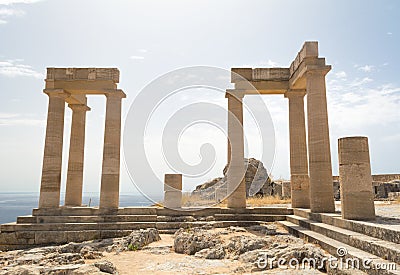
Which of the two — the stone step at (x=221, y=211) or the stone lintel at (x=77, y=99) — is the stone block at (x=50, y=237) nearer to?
the stone step at (x=221, y=211)

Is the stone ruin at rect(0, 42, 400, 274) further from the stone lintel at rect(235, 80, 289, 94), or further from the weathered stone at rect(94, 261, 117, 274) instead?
the weathered stone at rect(94, 261, 117, 274)

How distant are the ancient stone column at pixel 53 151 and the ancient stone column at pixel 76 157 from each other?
161 centimetres

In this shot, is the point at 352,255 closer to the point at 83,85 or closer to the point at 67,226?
the point at 67,226

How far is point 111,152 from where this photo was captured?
1558 centimetres

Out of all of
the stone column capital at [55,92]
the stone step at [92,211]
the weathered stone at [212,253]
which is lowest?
the weathered stone at [212,253]

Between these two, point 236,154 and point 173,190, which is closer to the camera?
point 236,154

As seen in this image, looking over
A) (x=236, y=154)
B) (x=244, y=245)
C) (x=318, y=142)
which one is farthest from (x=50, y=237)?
(x=318, y=142)

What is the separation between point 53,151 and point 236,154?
965cm

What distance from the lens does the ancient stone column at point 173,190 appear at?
1567 cm

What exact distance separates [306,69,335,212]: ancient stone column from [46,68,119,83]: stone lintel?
9.86m

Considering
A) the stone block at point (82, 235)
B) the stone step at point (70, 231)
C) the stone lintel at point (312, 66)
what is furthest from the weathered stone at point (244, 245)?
the stone lintel at point (312, 66)

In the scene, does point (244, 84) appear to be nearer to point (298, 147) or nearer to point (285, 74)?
point (285, 74)

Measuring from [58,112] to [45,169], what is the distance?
311cm

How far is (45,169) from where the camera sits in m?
15.8
